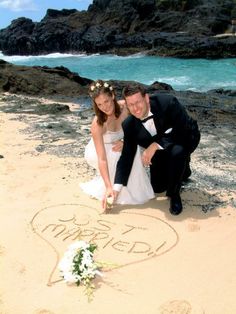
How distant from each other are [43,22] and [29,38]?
283cm

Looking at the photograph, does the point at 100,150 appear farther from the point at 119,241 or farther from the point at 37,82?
the point at 37,82

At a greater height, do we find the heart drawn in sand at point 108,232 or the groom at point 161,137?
the groom at point 161,137

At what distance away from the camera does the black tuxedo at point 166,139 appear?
381 cm

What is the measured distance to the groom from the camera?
380 cm

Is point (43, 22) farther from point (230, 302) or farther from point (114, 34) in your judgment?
point (230, 302)

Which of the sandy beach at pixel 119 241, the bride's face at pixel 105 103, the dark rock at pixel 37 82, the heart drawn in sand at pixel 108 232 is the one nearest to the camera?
the sandy beach at pixel 119 241

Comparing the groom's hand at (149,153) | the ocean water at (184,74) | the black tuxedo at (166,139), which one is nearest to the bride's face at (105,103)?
the black tuxedo at (166,139)

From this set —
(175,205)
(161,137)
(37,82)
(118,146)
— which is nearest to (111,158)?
(118,146)

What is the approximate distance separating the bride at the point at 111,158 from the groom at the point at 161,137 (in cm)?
12

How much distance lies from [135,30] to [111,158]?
4319 cm

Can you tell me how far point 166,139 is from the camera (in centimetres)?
395

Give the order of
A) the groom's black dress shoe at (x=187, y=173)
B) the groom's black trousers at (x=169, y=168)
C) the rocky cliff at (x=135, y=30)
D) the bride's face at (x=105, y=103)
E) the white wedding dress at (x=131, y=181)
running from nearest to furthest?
the bride's face at (x=105, y=103) → the groom's black trousers at (x=169, y=168) → the white wedding dress at (x=131, y=181) → the groom's black dress shoe at (x=187, y=173) → the rocky cliff at (x=135, y=30)

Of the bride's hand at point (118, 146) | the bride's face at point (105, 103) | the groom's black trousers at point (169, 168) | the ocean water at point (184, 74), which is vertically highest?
the bride's face at point (105, 103)

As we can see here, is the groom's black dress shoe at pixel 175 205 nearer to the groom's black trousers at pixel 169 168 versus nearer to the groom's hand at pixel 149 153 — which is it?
the groom's black trousers at pixel 169 168
